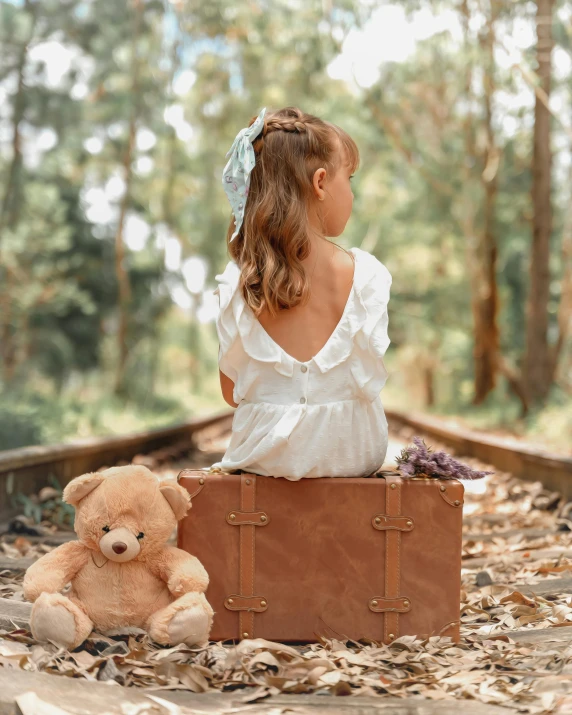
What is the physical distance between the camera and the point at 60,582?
9.30ft

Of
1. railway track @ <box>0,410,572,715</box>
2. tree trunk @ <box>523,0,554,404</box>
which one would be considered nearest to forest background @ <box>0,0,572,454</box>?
tree trunk @ <box>523,0,554,404</box>

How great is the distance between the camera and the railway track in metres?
2.24

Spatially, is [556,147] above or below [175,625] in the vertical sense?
above

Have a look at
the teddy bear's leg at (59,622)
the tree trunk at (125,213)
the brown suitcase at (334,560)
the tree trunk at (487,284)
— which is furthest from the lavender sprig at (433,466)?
the tree trunk at (125,213)

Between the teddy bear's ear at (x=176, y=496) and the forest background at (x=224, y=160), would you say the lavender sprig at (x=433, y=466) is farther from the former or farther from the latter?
the forest background at (x=224, y=160)

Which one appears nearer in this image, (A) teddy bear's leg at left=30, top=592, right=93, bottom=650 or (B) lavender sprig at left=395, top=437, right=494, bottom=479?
(A) teddy bear's leg at left=30, top=592, right=93, bottom=650

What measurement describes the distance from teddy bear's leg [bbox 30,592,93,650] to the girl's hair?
1.12 meters

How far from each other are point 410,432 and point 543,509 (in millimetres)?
9648

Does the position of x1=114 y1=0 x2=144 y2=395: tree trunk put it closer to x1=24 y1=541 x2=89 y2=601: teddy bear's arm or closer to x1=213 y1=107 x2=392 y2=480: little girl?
x1=213 y1=107 x2=392 y2=480: little girl

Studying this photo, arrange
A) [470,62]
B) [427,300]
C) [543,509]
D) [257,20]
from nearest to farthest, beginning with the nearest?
[543,509] < [470,62] < [257,20] < [427,300]

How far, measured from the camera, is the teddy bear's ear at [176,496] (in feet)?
9.61

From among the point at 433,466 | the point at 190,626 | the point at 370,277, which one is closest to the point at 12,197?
the point at 370,277

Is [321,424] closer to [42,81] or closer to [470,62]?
[470,62]

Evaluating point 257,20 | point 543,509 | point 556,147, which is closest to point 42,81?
point 257,20
